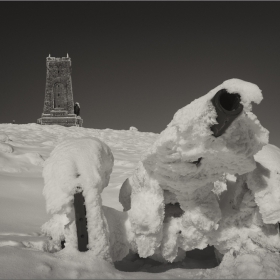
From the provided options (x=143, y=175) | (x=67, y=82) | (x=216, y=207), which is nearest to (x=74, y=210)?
(x=143, y=175)

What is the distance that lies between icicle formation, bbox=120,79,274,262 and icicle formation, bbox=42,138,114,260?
205 mm

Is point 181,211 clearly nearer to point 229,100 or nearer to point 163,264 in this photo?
point 163,264

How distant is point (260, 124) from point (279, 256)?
2.48ft

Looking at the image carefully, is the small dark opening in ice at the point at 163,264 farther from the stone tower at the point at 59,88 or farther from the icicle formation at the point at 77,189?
the stone tower at the point at 59,88

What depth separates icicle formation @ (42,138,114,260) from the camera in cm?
144

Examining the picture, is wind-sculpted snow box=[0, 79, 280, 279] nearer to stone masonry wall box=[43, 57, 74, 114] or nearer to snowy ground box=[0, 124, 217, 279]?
snowy ground box=[0, 124, 217, 279]

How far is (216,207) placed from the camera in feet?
5.17

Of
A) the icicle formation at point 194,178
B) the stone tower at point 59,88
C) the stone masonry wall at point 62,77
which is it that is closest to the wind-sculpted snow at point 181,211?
the icicle formation at point 194,178

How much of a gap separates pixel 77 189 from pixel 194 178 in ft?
1.96

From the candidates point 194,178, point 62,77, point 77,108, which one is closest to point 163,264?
point 194,178

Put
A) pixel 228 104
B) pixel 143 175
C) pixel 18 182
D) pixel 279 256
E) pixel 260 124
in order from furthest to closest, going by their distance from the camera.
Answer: pixel 18 182 < pixel 143 175 < pixel 279 256 < pixel 260 124 < pixel 228 104

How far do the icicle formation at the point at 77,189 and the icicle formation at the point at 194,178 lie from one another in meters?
0.21

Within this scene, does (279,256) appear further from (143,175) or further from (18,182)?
(18,182)

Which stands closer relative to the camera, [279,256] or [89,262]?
[89,262]
